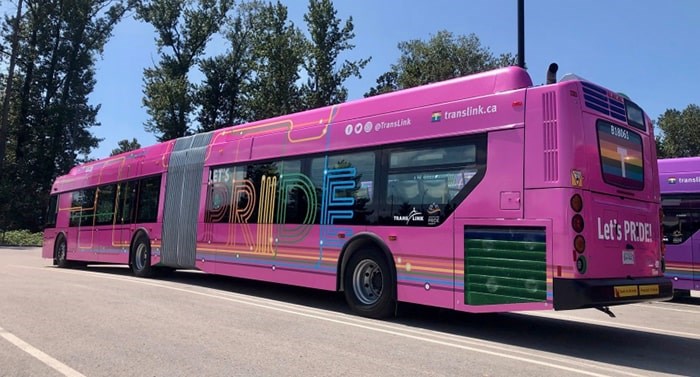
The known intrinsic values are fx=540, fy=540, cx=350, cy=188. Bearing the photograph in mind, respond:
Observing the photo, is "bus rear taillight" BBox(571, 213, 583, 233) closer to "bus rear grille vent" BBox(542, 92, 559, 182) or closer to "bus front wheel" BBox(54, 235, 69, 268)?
"bus rear grille vent" BBox(542, 92, 559, 182)

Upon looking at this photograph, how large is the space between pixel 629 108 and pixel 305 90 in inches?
1309

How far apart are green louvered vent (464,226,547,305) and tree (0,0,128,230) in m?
45.2

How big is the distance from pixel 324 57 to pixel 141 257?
89.6ft

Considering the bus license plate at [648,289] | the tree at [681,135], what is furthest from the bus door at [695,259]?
the tree at [681,135]

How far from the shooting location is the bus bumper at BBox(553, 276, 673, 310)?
616 cm

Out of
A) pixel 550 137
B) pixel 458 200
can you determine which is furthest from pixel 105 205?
pixel 550 137

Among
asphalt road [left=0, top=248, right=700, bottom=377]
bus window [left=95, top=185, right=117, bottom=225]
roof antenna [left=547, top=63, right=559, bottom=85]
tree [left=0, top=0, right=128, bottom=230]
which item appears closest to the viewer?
asphalt road [left=0, top=248, right=700, bottom=377]

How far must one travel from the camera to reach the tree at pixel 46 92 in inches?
1796

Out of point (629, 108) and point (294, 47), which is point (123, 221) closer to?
point (629, 108)

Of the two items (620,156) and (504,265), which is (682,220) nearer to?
(620,156)

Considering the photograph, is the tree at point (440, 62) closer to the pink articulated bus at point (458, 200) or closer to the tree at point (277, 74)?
the tree at point (277, 74)

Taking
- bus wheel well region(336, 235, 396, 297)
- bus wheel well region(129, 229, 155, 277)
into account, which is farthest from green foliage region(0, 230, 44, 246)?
bus wheel well region(336, 235, 396, 297)

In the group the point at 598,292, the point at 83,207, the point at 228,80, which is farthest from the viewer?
the point at 228,80

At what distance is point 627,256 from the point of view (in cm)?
707
